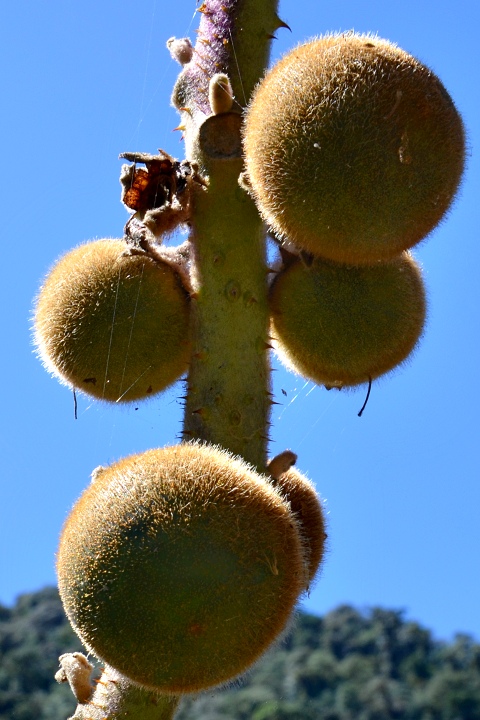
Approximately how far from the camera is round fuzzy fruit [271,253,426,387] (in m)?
2.49

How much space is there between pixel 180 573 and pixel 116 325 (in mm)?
899

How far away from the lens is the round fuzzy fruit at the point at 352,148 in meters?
2.13

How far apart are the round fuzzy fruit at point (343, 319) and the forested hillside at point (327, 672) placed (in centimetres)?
2703

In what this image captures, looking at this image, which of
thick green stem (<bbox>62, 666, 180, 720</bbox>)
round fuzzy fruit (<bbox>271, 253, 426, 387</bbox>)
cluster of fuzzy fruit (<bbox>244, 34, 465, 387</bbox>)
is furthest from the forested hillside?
cluster of fuzzy fruit (<bbox>244, 34, 465, 387</bbox>)

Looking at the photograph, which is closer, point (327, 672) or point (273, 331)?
point (273, 331)

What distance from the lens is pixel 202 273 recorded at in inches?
94.0

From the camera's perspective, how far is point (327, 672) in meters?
36.6

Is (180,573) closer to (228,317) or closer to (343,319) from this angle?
(228,317)

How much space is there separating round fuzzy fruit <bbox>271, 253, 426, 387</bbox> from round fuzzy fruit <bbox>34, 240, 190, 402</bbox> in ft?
1.02

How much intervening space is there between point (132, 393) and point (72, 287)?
0.36 metres

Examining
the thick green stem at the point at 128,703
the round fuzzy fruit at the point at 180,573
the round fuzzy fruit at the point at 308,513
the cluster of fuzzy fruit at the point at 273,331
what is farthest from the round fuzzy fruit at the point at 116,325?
the thick green stem at the point at 128,703

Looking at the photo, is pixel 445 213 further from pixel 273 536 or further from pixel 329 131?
pixel 273 536

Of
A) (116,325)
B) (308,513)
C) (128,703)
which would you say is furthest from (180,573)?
(116,325)

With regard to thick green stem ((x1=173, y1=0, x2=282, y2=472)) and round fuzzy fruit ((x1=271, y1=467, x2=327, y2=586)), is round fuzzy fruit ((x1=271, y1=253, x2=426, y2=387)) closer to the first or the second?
thick green stem ((x1=173, y1=0, x2=282, y2=472))
